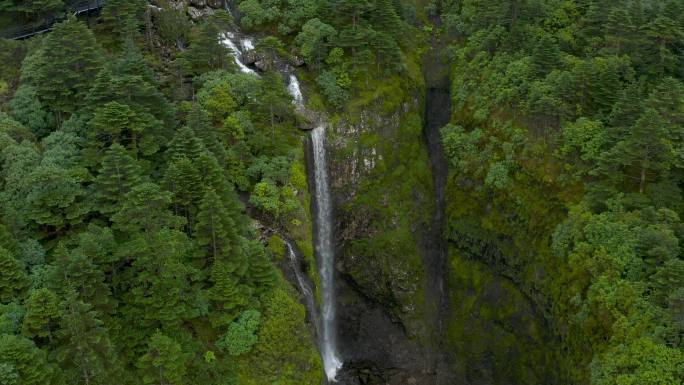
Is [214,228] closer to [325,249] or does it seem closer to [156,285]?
[156,285]

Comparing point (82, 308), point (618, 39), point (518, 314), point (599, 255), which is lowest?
point (518, 314)

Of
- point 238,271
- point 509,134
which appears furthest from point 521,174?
point 238,271

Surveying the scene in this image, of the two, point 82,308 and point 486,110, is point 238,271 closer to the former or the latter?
point 82,308

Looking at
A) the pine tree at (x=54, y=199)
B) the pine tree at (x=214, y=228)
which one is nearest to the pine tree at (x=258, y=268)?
the pine tree at (x=214, y=228)

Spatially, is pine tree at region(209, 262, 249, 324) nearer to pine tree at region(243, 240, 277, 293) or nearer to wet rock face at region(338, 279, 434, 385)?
pine tree at region(243, 240, 277, 293)

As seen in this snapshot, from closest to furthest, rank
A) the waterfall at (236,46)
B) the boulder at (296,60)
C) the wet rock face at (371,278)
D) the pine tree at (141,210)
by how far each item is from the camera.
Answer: the pine tree at (141,210)
the wet rock face at (371,278)
the waterfall at (236,46)
the boulder at (296,60)

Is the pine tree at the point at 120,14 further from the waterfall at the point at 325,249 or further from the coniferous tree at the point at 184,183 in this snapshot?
the coniferous tree at the point at 184,183
